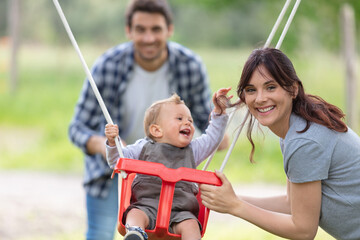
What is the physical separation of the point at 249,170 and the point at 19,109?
5059 mm

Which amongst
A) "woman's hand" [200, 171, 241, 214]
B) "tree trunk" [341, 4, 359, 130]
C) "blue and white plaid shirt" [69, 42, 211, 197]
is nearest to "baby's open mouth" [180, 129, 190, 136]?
"woman's hand" [200, 171, 241, 214]

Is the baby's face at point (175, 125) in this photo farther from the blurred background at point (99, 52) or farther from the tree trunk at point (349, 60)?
the tree trunk at point (349, 60)

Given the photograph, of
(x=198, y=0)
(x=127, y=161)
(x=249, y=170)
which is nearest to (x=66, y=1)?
(x=198, y=0)

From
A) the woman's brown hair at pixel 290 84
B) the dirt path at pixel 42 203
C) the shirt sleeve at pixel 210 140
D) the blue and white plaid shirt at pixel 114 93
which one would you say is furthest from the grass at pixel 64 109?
the woman's brown hair at pixel 290 84

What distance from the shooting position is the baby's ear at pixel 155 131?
2.81 meters

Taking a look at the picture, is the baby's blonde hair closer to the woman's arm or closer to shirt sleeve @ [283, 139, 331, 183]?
the woman's arm

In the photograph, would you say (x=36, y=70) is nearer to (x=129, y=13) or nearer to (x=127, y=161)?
(x=129, y=13)

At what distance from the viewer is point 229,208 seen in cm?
263

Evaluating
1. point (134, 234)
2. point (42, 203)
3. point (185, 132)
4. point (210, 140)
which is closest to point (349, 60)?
point (42, 203)

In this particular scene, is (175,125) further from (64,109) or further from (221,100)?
(64,109)

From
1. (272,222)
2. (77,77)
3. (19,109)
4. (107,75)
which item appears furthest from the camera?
(77,77)

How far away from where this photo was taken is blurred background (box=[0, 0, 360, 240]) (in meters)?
7.80

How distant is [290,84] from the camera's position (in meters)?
2.56

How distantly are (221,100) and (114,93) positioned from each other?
129cm
